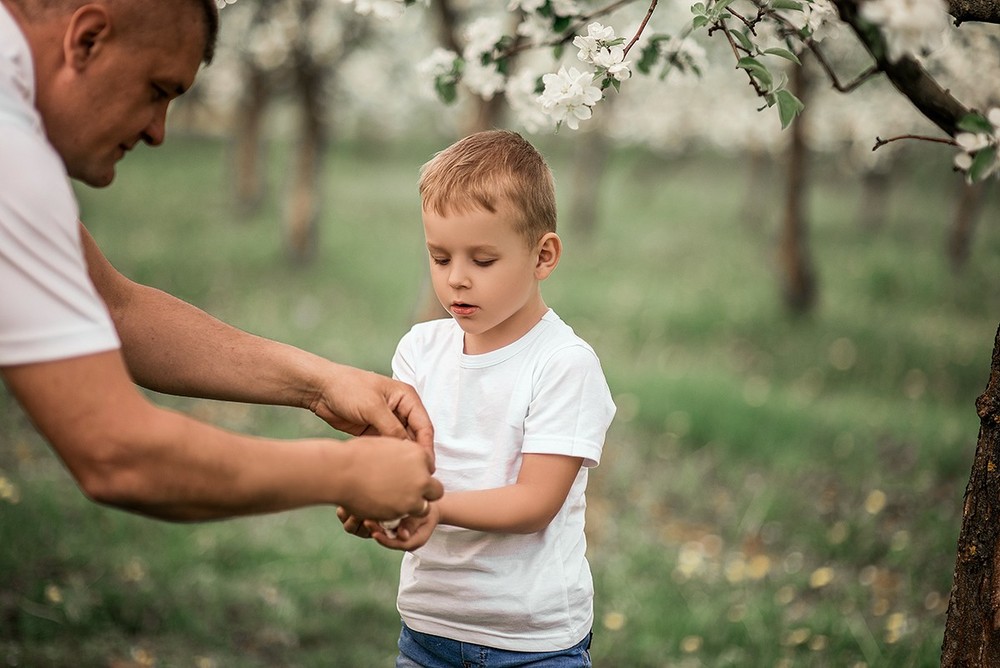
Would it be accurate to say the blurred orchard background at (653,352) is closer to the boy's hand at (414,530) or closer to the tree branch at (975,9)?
the tree branch at (975,9)

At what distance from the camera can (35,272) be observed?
161cm

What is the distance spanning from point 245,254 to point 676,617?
1029cm

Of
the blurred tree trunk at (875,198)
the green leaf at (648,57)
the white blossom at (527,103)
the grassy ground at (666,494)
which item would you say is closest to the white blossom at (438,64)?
the white blossom at (527,103)

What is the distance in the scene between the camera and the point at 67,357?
1624 mm

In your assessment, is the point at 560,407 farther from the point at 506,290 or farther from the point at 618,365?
the point at 618,365

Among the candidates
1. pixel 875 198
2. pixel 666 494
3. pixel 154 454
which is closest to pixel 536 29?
pixel 154 454

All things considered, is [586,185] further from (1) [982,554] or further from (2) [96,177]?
(2) [96,177]

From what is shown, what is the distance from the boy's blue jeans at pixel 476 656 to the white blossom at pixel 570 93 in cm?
134

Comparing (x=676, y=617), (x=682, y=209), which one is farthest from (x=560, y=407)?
(x=682, y=209)

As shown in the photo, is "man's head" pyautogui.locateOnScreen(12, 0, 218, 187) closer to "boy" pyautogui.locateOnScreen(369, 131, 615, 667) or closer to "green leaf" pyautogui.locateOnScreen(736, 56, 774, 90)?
"boy" pyautogui.locateOnScreen(369, 131, 615, 667)

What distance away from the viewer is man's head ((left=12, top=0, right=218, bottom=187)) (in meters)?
1.80

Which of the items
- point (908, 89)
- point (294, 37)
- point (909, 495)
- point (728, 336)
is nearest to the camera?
point (908, 89)

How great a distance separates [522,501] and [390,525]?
1.00ft

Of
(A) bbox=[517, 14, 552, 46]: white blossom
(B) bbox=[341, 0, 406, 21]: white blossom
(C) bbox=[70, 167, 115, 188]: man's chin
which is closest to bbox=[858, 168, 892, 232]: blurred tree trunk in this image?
(A) bbox=[517, 14, 552, 46]: white blossom
